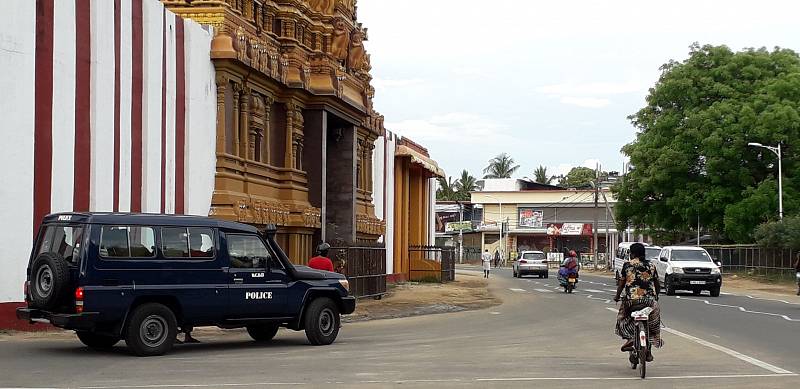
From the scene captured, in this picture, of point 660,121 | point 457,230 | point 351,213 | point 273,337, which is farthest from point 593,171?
point 273,337

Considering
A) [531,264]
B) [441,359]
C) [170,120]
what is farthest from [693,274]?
[441,359]

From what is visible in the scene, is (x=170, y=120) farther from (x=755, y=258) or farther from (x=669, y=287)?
(x=755, y=258)

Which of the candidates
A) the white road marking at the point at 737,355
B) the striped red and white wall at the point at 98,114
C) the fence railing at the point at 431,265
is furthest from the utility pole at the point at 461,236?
the white road marking at the point at 737,355

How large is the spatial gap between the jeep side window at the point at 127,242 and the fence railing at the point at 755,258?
4211 cm

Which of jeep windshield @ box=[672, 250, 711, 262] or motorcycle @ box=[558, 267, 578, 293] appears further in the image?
motorcycle @ box=[558, 267, 578, 293]

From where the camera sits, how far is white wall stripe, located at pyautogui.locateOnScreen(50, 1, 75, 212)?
786 inches

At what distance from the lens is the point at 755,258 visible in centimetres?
5797

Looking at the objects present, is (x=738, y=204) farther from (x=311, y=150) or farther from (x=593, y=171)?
(x=593, y=171)

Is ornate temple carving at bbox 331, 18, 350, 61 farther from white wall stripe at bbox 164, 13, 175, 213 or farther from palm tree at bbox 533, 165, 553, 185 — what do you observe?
palm tree at bbox 533, 165, 553, 185

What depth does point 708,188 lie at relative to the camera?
60625 mm

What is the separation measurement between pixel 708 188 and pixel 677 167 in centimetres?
214

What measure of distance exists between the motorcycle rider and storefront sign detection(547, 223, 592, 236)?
9048 centimetres

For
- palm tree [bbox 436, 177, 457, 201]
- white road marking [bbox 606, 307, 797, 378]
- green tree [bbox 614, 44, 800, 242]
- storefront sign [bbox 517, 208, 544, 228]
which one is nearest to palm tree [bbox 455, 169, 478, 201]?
palm tree [bbox 436, 177, 457, 201]

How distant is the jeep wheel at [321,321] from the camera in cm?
1755
